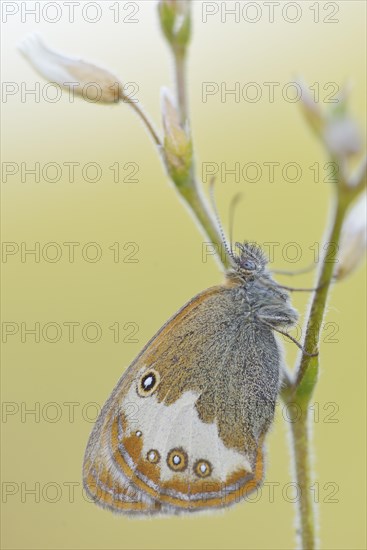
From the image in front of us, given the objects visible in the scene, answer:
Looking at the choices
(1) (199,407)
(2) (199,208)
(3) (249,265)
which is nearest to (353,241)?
(2) (199,208)

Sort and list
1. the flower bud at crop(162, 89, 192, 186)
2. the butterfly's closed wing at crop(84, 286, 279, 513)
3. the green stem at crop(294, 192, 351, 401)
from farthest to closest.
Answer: the butterfly's closed wing at crop(84, 286, 279, 513) < the flower bud at crop(162, 89, 192, 186) < the green stem at crop(294, 192, 351, 401)

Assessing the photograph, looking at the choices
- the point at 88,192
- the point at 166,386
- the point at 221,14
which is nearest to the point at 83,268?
the point at 88,192

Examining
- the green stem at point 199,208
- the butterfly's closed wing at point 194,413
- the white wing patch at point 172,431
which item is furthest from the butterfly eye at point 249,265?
the white wing patch at point 172,431

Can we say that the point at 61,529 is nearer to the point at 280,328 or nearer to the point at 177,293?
the point at 177,293

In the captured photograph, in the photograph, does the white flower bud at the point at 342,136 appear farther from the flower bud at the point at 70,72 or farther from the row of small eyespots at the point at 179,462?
the row of small eyespots at the point at 179,462

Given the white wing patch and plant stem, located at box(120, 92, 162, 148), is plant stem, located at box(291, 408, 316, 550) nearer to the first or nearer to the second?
the white wing patch

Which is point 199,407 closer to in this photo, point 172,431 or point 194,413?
point 194,413

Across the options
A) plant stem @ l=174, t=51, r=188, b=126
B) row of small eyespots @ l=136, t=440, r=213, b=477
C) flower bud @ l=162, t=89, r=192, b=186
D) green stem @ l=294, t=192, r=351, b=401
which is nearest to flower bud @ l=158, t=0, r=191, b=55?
plant stem @ l=174, t=51, r=188, b=126
